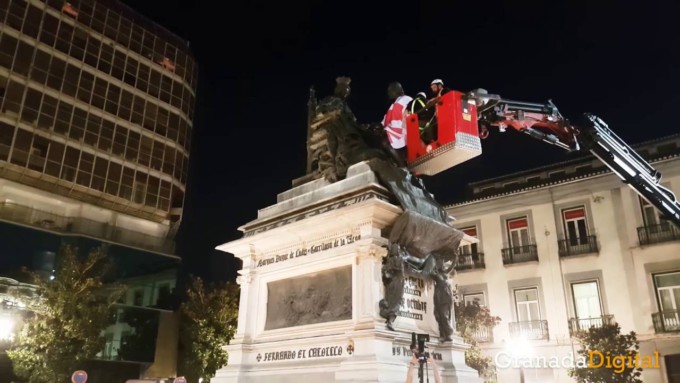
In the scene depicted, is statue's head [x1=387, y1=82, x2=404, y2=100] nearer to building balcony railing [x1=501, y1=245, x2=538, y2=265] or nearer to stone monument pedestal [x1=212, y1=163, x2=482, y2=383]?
stone monument pedestal [x1=212, y1=163, x2=482, y2=383]

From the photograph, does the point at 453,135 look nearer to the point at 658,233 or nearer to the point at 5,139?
the point at 658,233

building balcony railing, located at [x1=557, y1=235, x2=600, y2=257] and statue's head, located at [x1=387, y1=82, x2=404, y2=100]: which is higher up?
building balcony railing, located at [x1=557, y1=235, x2=600, y2=257]

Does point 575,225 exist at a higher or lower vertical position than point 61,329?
higher

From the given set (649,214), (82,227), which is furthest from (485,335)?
(82,227)

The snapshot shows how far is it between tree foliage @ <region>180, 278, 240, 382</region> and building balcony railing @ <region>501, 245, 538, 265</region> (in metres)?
14.0

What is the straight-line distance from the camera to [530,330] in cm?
2739

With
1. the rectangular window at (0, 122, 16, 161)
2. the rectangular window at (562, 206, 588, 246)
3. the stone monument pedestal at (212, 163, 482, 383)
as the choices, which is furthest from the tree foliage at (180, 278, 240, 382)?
the stone monument pedestal at (212, 163, 482, 383)

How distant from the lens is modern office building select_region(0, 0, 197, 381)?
3191cm

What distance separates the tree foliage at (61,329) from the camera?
22.0 meters

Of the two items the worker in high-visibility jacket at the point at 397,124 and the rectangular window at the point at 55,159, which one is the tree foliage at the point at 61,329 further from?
the worker in high-visibility jacket at the point at 397,124

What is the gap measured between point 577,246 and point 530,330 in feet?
Result: 15.5

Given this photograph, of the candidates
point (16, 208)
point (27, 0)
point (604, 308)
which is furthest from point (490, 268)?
point (27, 0)

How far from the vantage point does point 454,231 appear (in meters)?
9.34

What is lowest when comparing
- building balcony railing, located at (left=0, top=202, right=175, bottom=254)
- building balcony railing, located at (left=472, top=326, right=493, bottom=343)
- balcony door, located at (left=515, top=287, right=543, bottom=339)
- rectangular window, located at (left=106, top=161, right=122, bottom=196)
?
building balcony railing, located at (left=472, top=326, right=493, bottom=343)
